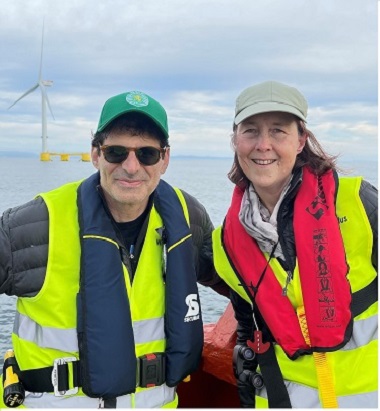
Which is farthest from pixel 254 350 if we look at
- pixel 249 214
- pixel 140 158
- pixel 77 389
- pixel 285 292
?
pixel 140 158

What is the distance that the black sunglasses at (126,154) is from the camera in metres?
2.84

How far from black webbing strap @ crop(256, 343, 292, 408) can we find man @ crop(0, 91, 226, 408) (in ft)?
1.42

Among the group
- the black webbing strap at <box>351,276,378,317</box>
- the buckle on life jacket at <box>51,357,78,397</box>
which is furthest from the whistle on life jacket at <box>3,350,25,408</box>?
the black webbing strap at <box>351,276,378,317</box>

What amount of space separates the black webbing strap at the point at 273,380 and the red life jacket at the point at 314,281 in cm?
13

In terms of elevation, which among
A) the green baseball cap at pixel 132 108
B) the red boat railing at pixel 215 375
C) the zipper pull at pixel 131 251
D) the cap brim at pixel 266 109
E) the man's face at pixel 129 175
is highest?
the green baseball cap at pixel 132 108

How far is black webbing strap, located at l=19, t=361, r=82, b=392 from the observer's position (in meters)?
2.69

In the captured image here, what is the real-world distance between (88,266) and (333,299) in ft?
4.04

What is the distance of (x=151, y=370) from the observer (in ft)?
9.30

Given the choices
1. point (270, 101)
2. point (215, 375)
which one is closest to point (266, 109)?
point (270, 101)

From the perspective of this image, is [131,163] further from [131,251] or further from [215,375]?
[215,375]

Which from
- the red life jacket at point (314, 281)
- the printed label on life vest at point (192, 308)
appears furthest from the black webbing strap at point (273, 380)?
the printed label on life vest at point (192, 308)

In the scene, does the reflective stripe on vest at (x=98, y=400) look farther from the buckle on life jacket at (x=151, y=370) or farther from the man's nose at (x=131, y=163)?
the man's nose at (x=131, y=163)

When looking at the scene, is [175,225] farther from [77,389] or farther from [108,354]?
[77,389]

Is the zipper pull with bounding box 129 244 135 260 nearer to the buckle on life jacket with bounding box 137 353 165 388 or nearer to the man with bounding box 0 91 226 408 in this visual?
the man with bounding box 0 91 226 408
